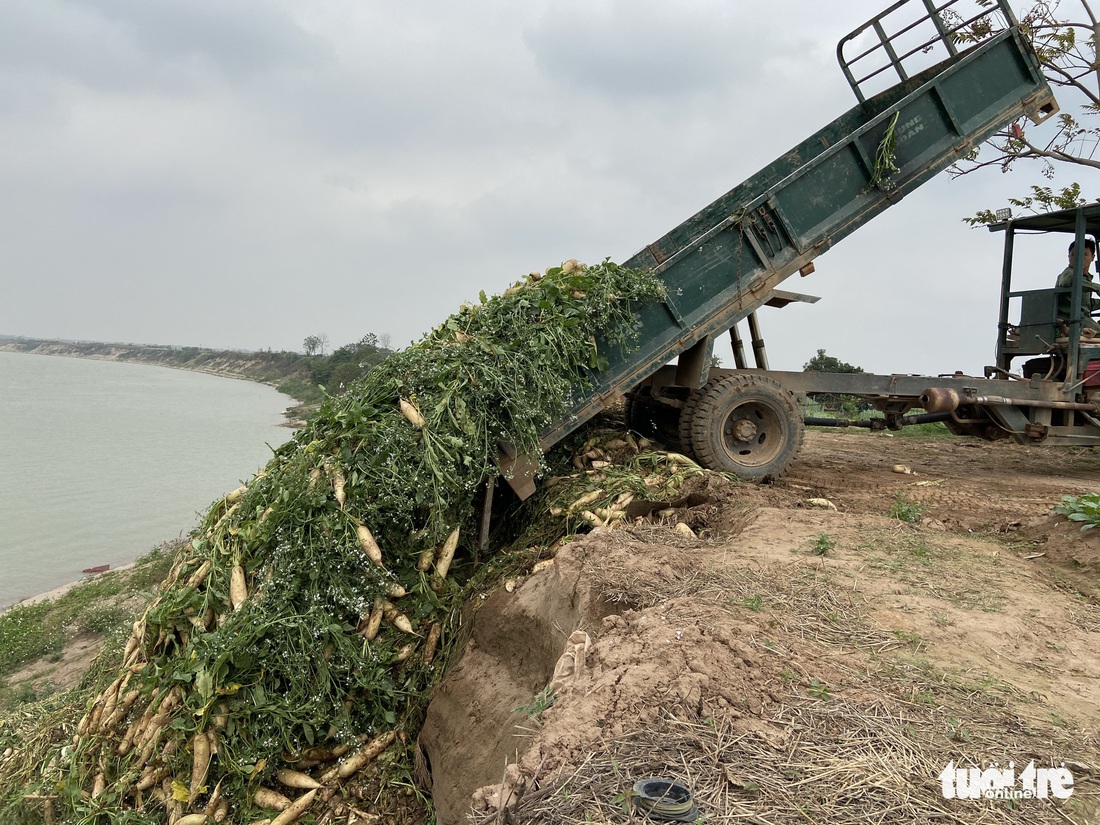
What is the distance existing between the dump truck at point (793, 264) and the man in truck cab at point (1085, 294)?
1062 millimetres

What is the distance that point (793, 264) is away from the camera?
251 inches

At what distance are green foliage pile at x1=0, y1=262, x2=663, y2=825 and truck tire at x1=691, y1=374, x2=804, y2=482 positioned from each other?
5.74 feet

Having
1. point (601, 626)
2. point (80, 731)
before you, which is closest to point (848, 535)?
point (601, 626)

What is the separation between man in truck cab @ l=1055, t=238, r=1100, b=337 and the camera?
7.93 meters

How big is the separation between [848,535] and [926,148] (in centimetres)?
410

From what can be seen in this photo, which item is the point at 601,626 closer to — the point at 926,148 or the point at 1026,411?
the point at 926,148

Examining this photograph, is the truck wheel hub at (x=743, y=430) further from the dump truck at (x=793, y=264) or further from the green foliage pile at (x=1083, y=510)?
the green foliage pile at (x=1083, y=510)

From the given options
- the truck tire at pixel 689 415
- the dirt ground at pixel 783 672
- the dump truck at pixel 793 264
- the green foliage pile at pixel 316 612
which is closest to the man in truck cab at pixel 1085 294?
the dump truck at pixel 793 264

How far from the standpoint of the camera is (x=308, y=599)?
392 centimetres

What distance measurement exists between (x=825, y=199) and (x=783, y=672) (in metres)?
5.09

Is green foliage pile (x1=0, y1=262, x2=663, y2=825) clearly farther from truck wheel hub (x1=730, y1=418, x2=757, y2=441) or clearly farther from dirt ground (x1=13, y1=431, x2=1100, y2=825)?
truck wheel hub (x1=730, y1=418, x2=757, y2=441)

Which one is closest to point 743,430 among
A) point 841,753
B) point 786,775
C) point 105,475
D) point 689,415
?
point 689,415

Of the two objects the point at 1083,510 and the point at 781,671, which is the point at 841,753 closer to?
the point at 781,671

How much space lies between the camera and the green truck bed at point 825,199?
6074mm
